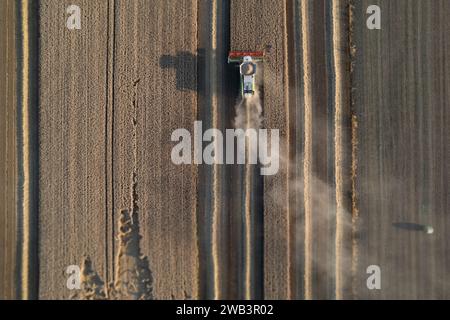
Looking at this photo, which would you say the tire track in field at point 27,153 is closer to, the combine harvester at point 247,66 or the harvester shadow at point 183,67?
the harvester shadow at point 183,67

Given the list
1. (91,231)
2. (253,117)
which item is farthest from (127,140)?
(253,117)

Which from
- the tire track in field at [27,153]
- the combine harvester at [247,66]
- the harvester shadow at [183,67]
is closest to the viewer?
the combine harvester at [247,66]

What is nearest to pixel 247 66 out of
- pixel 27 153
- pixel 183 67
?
pixel 183 67

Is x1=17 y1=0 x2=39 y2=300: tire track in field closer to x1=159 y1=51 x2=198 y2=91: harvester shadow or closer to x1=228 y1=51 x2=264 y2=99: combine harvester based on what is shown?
x1=159 y1=51 x2=198 y2=91: harvester shadow

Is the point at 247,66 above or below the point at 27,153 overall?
above

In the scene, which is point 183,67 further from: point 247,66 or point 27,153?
point 27,153

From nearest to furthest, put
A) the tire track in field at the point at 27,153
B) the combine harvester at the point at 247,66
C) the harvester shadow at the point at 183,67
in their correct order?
1. the combine harvester at the point at 247,66
2. the tire track in field at the point at 27,153
3. the harvester shadow at the point at 183,67

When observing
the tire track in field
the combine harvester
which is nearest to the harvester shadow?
the combine harvester

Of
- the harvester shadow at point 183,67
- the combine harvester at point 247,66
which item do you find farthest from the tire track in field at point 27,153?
the combine harvester at point 247,66
